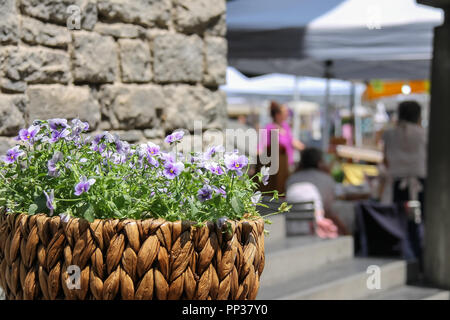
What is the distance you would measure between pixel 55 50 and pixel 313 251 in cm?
241

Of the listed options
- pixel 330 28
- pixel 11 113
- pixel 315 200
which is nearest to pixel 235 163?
pixel 11 113

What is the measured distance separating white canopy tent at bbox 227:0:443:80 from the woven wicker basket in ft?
14.9

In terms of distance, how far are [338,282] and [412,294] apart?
0.75 meters

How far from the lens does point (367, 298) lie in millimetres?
4395

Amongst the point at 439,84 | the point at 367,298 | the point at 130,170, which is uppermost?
the point at 439,84

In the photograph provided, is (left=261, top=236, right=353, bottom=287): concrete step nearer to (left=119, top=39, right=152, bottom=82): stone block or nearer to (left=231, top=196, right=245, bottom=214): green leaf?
(left=119, top=39, right=152, bottom=82): stone block

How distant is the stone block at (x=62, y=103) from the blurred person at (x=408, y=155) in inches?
157

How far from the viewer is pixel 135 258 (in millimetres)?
1605

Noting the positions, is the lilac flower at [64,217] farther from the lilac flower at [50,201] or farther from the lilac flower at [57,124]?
the lilac flower at [57,124]

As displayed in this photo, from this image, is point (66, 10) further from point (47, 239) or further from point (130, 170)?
point (47, 239)

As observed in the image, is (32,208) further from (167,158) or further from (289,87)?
(289,87)

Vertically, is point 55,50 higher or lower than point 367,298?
higher

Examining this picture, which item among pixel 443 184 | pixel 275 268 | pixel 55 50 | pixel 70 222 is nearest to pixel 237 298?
pixel 70 222

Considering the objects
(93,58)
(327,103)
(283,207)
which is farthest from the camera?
(327,103)
